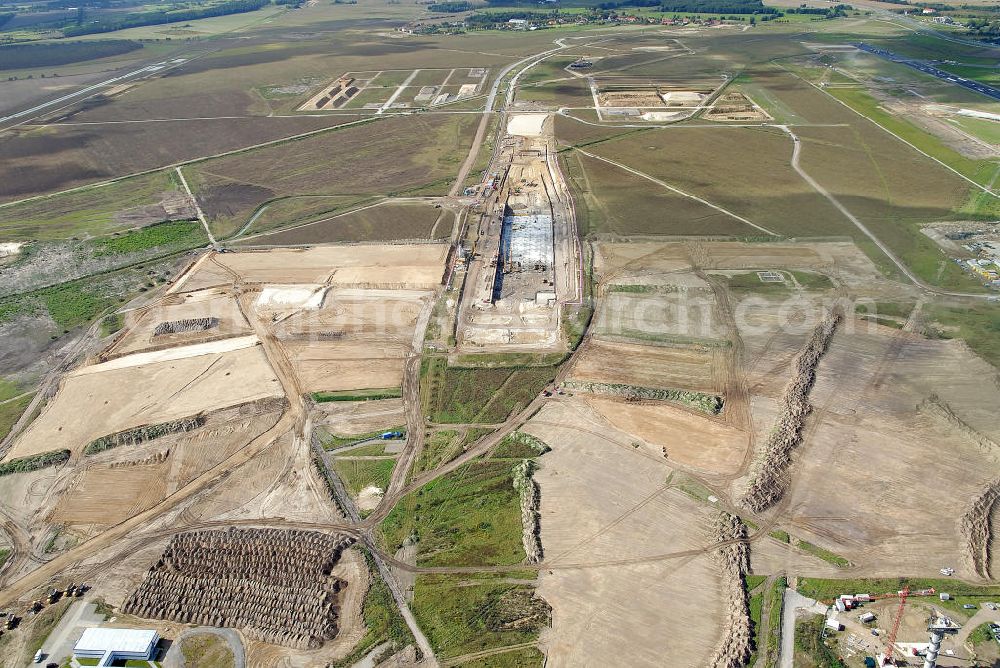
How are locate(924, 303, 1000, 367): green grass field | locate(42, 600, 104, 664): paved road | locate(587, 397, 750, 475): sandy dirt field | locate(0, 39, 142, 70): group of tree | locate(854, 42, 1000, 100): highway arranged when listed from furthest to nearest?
locate(0, 39, 142, 70): group of tree
locate(854, 42, 1000, 100): highway
locate(924, 303, 1000, 367): green grass field
locate(587, 397, 750, 475): sandy dirt field
locate(42, 600, 104, 664): paved road

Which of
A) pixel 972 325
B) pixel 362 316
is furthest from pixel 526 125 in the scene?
pixel 972 325

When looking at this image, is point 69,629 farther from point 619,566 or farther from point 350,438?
point 619,566

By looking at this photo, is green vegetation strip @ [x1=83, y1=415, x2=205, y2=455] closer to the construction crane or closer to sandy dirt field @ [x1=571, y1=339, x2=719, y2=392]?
sandy dirt field @ [x1=571, y1=339, x2=719, y2=392]

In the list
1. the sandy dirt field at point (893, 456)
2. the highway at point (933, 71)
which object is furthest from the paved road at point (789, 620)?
the highway at point (933, 71)

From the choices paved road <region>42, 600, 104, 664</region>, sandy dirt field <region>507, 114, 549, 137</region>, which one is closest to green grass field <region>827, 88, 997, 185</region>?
sandy dirt field <region>507, 114, 549, 137</region>

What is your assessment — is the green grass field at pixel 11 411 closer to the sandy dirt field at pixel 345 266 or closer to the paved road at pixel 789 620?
Answer: the sandy dirt field at pixel 345 266

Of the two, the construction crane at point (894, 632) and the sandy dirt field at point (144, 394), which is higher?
the sandy dirt field at point (144, 394)
